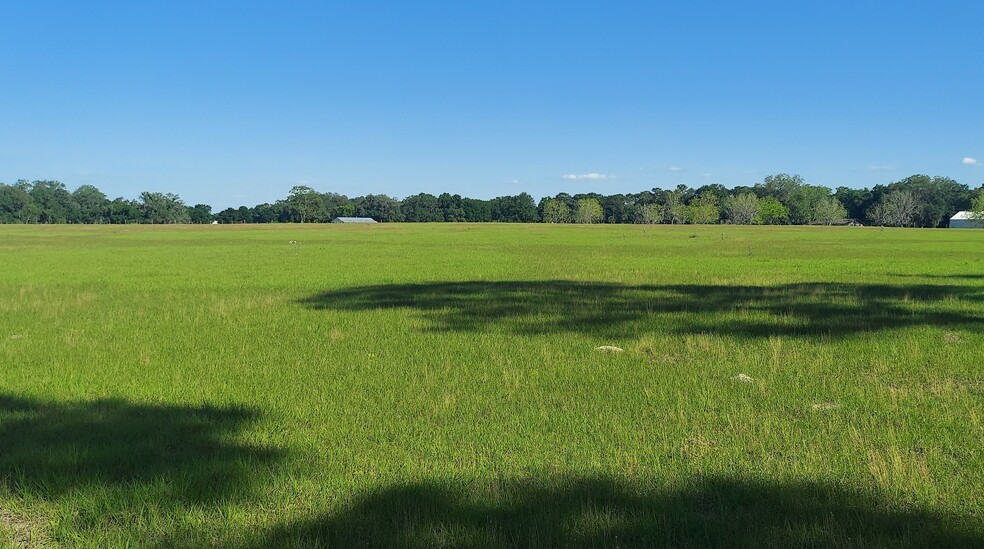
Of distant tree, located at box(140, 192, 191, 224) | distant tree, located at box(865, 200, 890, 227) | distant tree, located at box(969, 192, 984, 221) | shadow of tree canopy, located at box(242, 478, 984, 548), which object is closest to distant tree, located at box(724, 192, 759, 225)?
distant tree, located at box(865, 200, 890, 227)

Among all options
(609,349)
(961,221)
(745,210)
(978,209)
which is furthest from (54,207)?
(961,221)

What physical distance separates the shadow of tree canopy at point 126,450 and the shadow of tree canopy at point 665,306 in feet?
22.3

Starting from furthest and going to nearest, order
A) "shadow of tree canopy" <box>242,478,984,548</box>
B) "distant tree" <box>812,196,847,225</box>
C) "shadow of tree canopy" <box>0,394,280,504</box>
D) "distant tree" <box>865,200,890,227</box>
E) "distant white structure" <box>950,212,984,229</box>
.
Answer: "distant tree" <box>812,196,847,225</box> < "distant tree" <box>865,200,890,227</box> < "distant white structure" <box>950,212,984,229</box> < "shadow of tree canopy" <box>0,394,280,504</box> < "shadow of tree canopy" <box>242,478,984,548</box>

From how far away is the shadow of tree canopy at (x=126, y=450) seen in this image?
5199 millimetres

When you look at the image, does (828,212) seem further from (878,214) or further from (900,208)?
(900,208)

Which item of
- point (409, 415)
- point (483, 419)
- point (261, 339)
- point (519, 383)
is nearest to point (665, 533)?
point (483, 419)

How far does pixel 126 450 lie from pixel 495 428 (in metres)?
3.40

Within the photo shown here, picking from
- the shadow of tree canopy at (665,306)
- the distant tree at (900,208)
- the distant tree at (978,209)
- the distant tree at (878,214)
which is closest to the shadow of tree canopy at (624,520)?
the shadow of tree canopy at (665,306)

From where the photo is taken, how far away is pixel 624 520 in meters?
4.56

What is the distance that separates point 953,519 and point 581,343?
7269mm

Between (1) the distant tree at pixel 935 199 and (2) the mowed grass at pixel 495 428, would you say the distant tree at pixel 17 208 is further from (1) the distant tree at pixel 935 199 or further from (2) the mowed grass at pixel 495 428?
(1) the distant tree at pixel 935 199

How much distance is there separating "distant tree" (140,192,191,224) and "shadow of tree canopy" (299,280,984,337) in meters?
182

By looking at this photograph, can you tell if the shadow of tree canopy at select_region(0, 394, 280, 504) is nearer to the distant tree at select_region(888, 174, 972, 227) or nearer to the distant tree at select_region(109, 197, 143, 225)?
the distant tree at select_region(109, 197, 143, 225)

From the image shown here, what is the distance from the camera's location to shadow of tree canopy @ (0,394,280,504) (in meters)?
5.20
